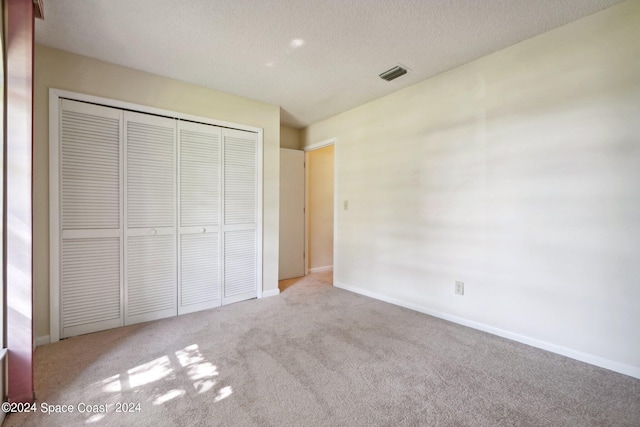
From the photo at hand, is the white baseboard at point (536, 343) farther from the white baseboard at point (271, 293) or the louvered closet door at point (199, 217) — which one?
the louvered closet door at point (199, 217)

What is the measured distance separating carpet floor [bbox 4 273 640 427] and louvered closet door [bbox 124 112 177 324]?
0.92 ft

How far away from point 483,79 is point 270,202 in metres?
2.60

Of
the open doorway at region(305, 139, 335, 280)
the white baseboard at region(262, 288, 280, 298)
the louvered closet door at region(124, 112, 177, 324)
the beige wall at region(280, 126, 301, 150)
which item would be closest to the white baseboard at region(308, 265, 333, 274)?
the open doorway at region(305, 139, 335, 280)

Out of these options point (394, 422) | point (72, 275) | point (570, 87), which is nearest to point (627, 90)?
point (570, 87)

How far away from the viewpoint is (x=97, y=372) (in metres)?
1.94

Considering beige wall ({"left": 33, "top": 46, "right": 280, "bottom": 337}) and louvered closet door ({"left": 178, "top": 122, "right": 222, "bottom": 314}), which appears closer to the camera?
beige wall ({"left": 33, "top": 46, "right": 280, "bottom": 337})

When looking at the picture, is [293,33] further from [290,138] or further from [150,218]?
[290,138]

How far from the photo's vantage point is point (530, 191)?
230 cm

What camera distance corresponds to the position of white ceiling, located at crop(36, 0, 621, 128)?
1906 millimetres

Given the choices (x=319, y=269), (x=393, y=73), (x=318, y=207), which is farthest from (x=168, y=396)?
(x=318, y=207)

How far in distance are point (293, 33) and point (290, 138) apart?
260cm

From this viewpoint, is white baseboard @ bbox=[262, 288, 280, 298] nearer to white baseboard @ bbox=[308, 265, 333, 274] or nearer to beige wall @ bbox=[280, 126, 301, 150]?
white baseboard @ bbox=[308, 265, 333, 274]

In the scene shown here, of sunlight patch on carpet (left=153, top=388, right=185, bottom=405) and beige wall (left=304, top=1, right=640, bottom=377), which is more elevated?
beige wall (left=304, top=1, right=640, bottom=377)

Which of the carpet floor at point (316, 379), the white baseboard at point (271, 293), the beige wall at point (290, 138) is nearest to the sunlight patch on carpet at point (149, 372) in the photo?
the carpet floor at point (316, 379)
